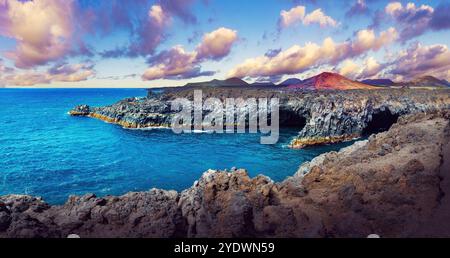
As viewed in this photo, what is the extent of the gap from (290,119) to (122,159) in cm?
5574

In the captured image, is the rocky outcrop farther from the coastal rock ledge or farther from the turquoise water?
the coastal rock ledge

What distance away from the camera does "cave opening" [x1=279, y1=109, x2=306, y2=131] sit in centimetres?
10006

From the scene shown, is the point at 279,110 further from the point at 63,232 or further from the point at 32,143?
the point at 63,232

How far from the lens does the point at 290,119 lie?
10138cm

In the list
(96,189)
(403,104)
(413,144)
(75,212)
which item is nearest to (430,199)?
(413,144)

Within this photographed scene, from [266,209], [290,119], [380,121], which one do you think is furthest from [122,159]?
[380,121]

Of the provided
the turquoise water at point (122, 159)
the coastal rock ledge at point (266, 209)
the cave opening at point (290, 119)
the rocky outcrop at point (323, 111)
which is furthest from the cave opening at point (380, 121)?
the coastal rock ledge at point (266, 209)

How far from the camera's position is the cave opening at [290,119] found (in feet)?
328

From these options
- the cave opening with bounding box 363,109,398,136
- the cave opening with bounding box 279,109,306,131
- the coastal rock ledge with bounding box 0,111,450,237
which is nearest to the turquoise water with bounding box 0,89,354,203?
the cave opening with bounding box 279,109,306,131
